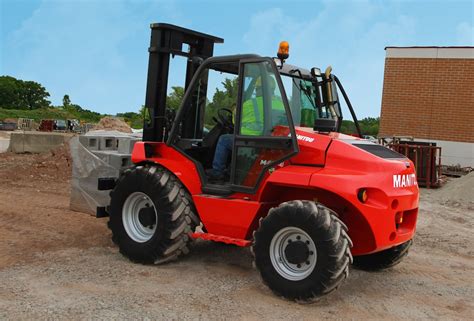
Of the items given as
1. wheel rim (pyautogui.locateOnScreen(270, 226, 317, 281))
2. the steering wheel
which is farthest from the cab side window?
wheel rim (pyautogui.locateOnScreen(270, 226, 317, 281))

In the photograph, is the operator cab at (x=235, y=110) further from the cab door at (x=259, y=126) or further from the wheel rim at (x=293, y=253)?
the wheel rim at (x=293, y=253)

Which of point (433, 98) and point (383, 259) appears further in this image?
point (433, 98)

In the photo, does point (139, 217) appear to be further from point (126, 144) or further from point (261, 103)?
point (261, 103)

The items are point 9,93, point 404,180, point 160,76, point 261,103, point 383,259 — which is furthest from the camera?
point 9,93

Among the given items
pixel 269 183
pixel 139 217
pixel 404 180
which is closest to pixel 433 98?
pixel 404 180

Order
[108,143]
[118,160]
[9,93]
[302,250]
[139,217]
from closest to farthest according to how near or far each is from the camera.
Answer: [302,250], [139,217], [118,160], [108,143], [9,93]

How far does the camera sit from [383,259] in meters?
6.21

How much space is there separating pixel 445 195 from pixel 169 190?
10561mm

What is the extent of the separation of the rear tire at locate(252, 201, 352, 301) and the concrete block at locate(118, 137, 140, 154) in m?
Answer: 3.38

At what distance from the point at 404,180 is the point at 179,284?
256 cm

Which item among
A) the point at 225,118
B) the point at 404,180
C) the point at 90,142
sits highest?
the point at 225,118

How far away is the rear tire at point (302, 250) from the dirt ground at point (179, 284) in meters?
0.20

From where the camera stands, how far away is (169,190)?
235 inches

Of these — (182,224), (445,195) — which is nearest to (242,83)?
(182,224)
